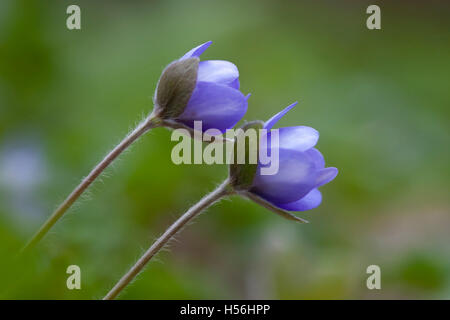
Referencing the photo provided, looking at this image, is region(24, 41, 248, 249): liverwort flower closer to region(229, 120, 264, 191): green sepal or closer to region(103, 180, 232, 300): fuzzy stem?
region(229, 120, 264, 191): green sepal

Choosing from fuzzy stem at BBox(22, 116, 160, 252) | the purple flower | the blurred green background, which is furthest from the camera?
the blurred green background

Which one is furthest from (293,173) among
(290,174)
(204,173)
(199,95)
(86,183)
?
(204,173)

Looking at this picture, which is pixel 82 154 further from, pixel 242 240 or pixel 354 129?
pixel 354 129

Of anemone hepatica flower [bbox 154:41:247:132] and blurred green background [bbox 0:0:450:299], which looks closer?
anemone hepatica flower [bbox 154:41:247:132]

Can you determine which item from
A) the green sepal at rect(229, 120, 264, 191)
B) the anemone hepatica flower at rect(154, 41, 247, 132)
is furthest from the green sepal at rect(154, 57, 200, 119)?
the green sepal at rect(229, 120, 264, 191)

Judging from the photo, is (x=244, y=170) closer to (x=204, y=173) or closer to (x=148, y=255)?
(x=148, y=255)

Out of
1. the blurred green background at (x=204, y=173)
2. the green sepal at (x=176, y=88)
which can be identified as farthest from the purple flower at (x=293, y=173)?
the blurred green background at (x=204, y=173)
